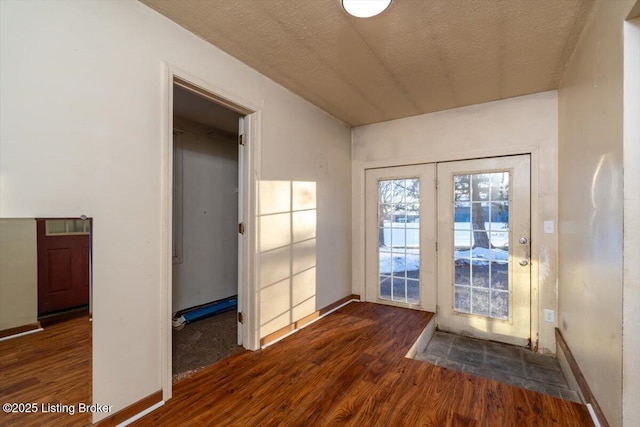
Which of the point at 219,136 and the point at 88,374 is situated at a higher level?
the point at 219,136

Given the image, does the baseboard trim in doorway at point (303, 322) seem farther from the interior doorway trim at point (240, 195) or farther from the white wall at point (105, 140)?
the white wall at point (105, 140)

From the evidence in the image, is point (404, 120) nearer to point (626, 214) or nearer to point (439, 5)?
point (439, 5)

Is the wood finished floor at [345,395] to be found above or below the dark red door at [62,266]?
below

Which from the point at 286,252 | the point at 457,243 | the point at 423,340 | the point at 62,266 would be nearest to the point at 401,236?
the point at 457,243

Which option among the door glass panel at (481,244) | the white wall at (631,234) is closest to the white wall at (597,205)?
the white wall at (631,234)

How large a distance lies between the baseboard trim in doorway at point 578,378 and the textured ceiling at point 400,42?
2333 mm

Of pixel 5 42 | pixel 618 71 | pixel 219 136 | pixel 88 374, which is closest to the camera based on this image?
pixel 5 42

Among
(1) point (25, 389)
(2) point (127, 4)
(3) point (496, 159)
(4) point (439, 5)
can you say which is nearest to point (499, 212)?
(3) point (496, 159)

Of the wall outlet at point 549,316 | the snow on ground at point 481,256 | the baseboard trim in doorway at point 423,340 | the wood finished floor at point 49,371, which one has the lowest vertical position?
the baseboard trim in doorway at point 423,340

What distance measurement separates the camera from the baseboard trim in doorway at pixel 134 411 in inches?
61.9

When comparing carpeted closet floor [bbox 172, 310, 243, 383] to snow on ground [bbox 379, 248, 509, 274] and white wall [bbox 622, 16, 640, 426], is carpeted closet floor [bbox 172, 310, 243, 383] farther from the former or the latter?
white wall [bbox 622, 16, 640, 426]

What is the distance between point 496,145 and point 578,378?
2.18 meters

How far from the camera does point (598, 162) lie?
1.67 meters

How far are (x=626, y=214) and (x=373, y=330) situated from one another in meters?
2.24
